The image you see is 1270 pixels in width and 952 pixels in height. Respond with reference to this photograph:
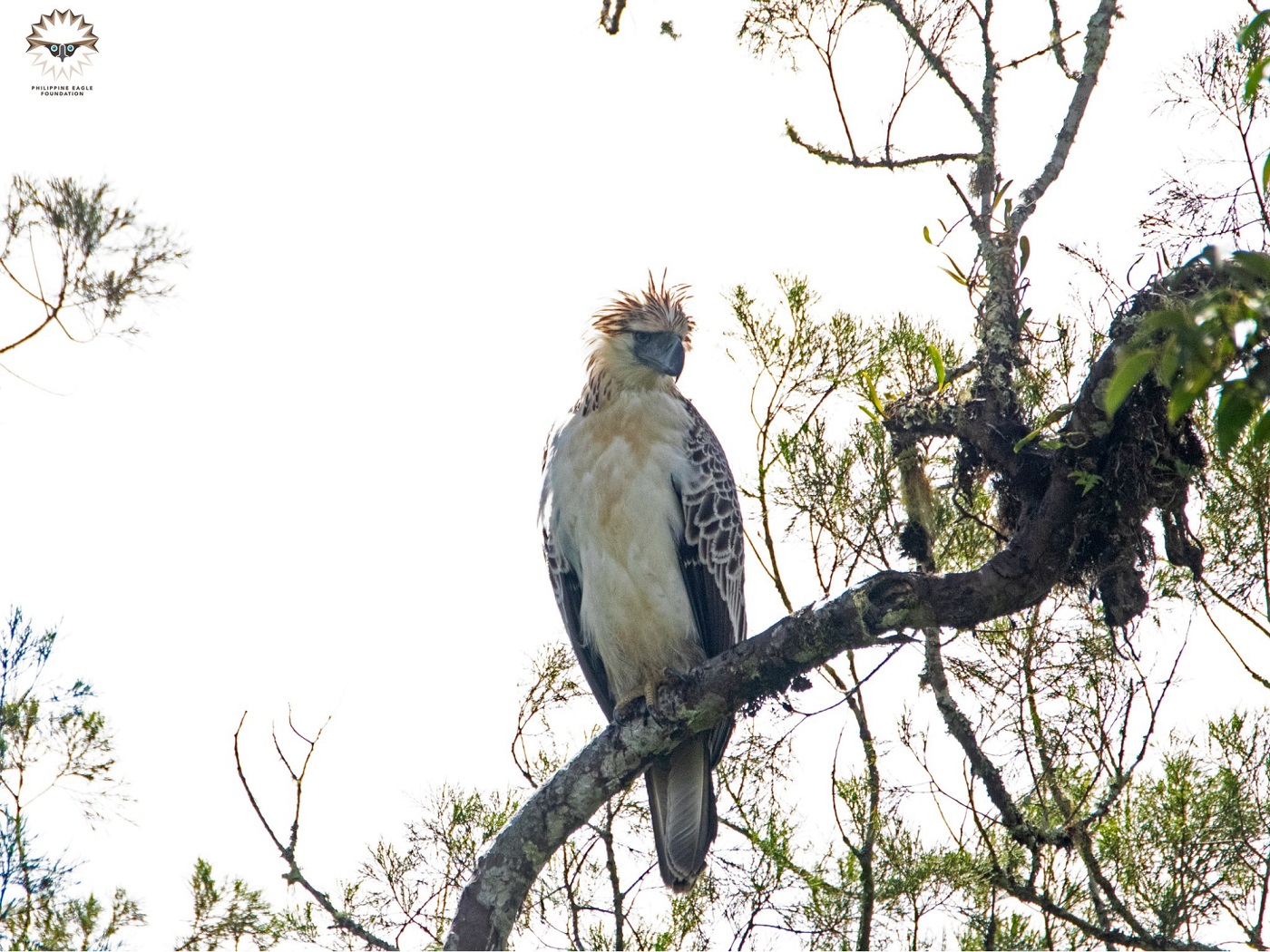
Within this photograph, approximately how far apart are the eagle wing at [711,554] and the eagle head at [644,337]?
52 centimetres

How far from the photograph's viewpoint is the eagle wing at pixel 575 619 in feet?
18.2

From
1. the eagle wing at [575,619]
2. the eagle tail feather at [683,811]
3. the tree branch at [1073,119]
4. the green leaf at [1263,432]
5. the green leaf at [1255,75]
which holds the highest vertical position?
the tree branch at [1073,119]

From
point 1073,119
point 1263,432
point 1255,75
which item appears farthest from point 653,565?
point 1255,75

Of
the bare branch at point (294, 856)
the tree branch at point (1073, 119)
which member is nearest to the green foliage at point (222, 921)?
the bare branch at point (294, 856)

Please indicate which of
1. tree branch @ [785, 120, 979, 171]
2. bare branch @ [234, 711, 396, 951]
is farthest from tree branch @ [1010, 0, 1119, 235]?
bare branch @ [234, 711, 396, 951]

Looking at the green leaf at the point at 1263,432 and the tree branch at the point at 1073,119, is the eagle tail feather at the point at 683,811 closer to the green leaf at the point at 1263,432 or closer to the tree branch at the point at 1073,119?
the tree branch at the point at 1073,119

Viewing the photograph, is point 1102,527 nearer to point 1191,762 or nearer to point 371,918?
point 1191,762

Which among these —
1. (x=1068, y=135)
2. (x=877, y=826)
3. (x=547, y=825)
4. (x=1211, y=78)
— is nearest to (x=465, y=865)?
(x=547, y=825)

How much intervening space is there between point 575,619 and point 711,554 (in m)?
0.70

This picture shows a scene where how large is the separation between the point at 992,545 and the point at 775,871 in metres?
1.71

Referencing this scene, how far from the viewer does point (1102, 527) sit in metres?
3.93

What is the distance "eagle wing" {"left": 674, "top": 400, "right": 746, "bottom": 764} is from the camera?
535cm

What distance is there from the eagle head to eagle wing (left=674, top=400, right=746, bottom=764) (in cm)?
52

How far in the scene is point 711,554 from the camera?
17.6 ft
